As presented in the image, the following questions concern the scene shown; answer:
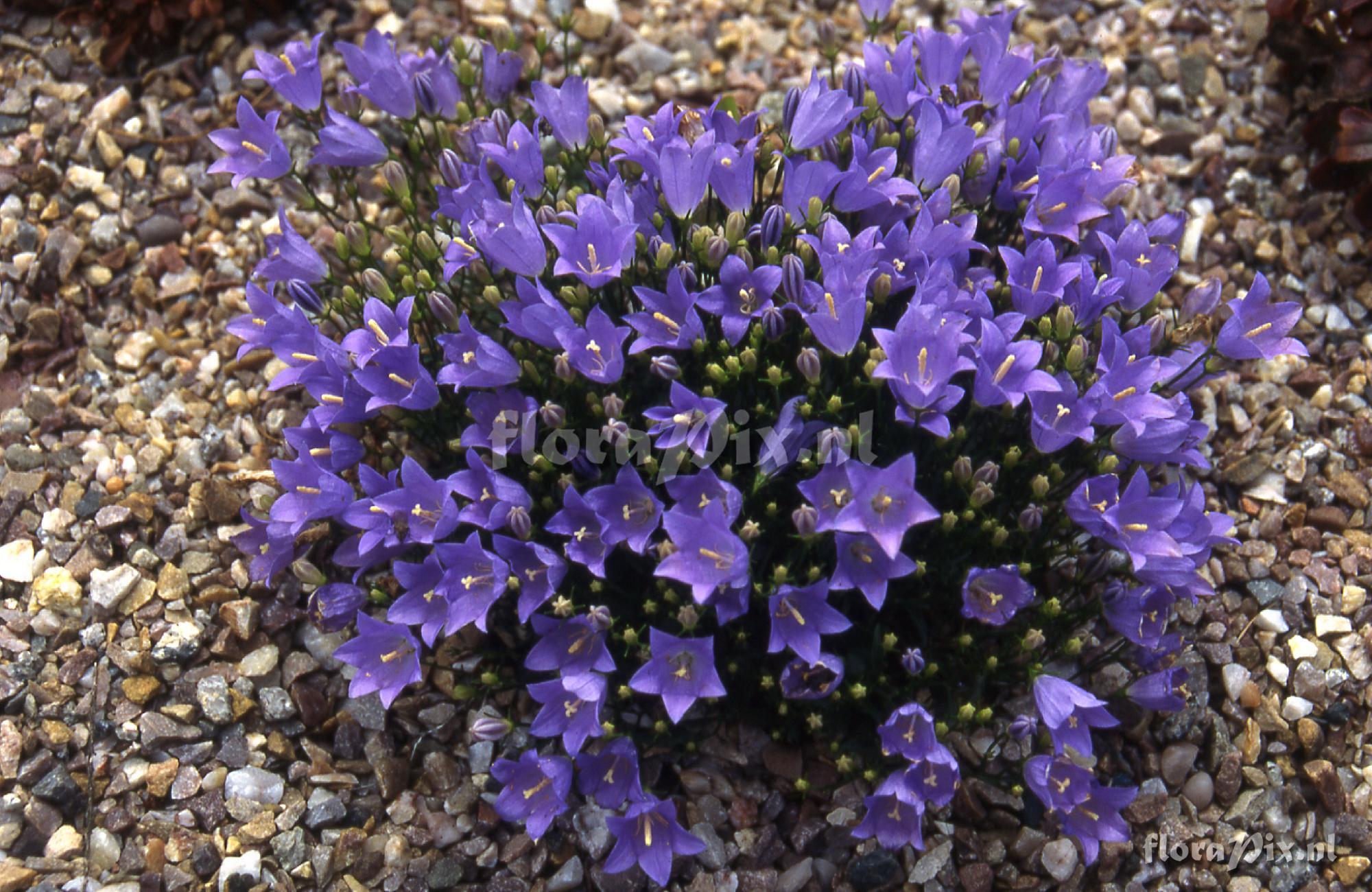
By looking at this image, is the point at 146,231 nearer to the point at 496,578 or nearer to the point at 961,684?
the point at 496,578

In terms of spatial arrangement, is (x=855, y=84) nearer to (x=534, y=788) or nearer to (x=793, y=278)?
(x=793, y=278)

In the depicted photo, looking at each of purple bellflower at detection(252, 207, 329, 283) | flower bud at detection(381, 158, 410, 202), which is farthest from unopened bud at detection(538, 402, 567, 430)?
purple bellflower at detection(252, 207, 329, 283)

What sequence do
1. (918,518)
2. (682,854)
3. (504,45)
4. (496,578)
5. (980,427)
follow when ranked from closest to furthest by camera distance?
(918,518)
(496,578)
(682,854)
(980,427)
(504,45)

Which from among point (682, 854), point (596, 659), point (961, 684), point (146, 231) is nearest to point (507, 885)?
point (682, 854)

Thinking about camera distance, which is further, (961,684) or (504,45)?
(504,45)

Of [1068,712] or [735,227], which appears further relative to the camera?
[735,227]

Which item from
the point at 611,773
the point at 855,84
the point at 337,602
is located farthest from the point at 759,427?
the point at 337,602
